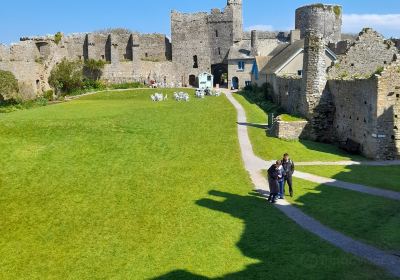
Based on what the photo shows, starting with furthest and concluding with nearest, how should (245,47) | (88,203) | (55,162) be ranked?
(245,47) < (55,162) < (88,203)

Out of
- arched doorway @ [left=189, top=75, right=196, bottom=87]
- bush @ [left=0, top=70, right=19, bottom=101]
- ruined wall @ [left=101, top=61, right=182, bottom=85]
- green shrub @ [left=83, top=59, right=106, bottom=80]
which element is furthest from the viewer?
arched doorway @ [left=189, top=75, right=196, bottom=87]

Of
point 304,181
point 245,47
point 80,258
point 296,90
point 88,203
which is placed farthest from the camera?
point 245,47

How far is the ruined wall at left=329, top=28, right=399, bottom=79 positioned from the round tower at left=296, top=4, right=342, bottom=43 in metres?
38.4

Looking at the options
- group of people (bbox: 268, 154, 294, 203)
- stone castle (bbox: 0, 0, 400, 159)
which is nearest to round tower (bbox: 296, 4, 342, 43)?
stone castle (bbox: 0, 0, 400, 159)

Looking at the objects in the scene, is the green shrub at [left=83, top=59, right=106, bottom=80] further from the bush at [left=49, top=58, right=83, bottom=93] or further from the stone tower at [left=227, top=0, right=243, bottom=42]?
the stone tower at [left=227, top=0, right=243, bottom=42]

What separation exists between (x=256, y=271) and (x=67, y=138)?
51.7 ft

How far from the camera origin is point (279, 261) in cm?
1188

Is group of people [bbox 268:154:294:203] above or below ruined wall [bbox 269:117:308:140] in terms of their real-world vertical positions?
below

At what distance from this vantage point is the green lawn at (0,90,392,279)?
1197 centimetres

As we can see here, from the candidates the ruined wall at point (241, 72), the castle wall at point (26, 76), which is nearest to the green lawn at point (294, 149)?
the castle wall at point (26, 76)

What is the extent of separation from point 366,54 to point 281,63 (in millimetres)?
12986

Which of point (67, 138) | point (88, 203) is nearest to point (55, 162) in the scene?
point (67, 138)

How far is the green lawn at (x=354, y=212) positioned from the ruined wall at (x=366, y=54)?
16.5 meters

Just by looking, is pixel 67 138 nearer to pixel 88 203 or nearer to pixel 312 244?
pixel 88 203
